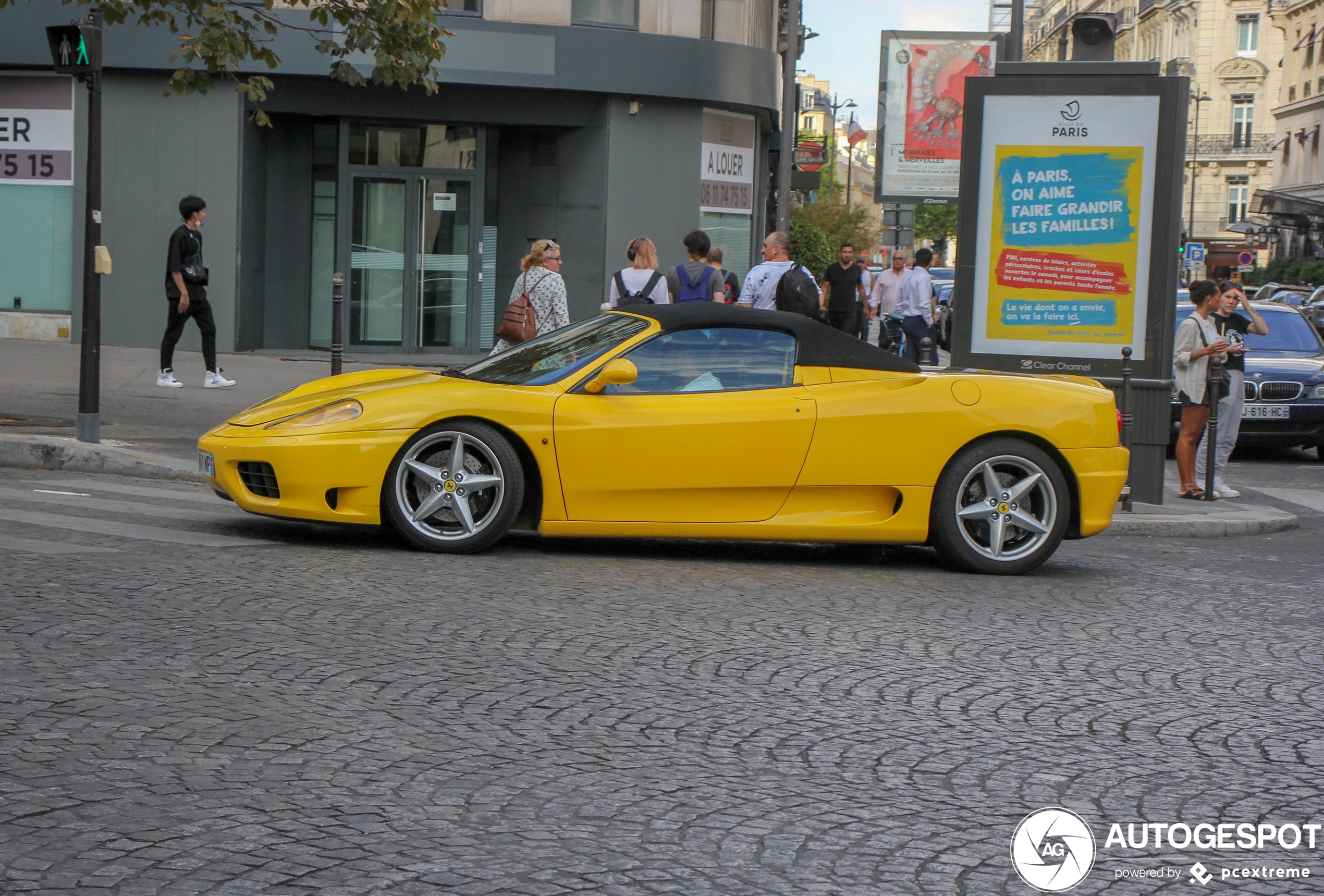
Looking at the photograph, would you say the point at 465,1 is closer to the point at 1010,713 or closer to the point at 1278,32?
the point at 1010,713

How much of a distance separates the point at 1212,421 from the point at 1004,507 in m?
4.71

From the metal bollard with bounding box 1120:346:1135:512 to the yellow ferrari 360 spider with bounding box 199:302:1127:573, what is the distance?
7.99 feet

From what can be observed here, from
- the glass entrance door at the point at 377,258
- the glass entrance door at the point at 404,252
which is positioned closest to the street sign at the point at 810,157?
the glass entrance door at the point at 404,252

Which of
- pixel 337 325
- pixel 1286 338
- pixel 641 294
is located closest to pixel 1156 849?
pixel 641 294

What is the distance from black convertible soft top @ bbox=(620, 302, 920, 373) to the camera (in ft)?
25.7

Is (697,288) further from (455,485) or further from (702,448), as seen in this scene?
(455,485)

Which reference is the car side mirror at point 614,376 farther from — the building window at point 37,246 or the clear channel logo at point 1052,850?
the building window at point 37,246

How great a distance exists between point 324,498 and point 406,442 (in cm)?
48

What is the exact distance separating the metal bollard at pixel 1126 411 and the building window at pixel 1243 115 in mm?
91043

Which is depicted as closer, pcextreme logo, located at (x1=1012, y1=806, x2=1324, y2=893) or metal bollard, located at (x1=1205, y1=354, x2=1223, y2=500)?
pcextreme logo, located at (x1=1012, y1=806, x2=1324, y2=893)

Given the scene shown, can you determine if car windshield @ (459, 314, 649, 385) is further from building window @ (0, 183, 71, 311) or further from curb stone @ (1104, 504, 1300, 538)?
building window @ (0, 183, 71, 311)

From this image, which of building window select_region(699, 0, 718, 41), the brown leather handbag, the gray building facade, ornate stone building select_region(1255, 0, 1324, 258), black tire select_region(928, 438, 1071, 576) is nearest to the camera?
black tire select_region(928, 438, 1071, 576)

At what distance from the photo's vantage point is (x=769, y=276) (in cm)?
1255

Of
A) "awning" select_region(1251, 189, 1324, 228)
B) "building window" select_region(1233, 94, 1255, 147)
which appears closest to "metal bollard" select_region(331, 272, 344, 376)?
"awning" select_region(1251, 189, 1324, 228)
